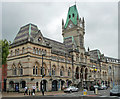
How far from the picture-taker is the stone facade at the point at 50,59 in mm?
39719

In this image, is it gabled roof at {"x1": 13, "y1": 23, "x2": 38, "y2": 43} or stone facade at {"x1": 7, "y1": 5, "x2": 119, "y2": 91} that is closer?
stone facade at {"x1": 7, "y1": 5, "x2": 119, "y2": 91}

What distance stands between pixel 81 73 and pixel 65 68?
320 inches

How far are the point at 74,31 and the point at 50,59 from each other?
19945 millimetres

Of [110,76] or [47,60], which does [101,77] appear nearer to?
[110,76]

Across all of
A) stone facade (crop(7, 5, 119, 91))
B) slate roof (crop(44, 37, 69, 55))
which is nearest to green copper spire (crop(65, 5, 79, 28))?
stone facade (crop(7, 5, 119, 91))

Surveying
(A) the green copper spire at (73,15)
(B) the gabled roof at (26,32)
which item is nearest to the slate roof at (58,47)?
(B) the gabled roof at (26,32)

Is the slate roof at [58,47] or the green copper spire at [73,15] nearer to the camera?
the slate roof at [58,47]

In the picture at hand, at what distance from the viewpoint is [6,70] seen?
47750 millimetres

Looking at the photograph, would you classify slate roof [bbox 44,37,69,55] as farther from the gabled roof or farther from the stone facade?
the gabled roof

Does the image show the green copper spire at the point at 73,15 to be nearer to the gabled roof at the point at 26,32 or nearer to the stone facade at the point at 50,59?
the stone facade at the point at 50,59

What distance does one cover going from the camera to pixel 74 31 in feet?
197

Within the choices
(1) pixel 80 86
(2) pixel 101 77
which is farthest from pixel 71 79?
(2) pixel 101 77

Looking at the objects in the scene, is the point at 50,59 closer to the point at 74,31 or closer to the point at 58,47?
the point at 58,47

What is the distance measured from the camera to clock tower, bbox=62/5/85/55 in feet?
187
